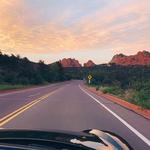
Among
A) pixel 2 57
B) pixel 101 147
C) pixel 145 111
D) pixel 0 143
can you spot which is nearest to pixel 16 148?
pixel 0 143

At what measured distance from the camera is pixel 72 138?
4.98 m

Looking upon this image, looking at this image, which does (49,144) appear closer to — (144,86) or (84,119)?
(84,119)

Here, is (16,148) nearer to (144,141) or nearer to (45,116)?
(144,141)

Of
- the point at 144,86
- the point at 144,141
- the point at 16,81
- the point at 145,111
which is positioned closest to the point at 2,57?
the point at 16,81

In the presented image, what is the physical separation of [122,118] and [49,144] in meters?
15.2

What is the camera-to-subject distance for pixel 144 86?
34688mm

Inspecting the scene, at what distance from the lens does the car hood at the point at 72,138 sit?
458cm

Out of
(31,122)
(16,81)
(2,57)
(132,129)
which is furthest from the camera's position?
(2,57)

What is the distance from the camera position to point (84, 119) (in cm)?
1855

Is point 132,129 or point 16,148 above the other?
point 16,148

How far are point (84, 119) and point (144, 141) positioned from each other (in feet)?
19.6

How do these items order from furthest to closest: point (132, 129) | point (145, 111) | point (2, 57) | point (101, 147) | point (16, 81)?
→ point (2, 57), point (16, 81), point (145, 111), point (132, 129), point (101, 147)

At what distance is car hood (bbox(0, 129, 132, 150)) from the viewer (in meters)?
4.58

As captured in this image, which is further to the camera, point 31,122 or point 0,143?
point 31,122
